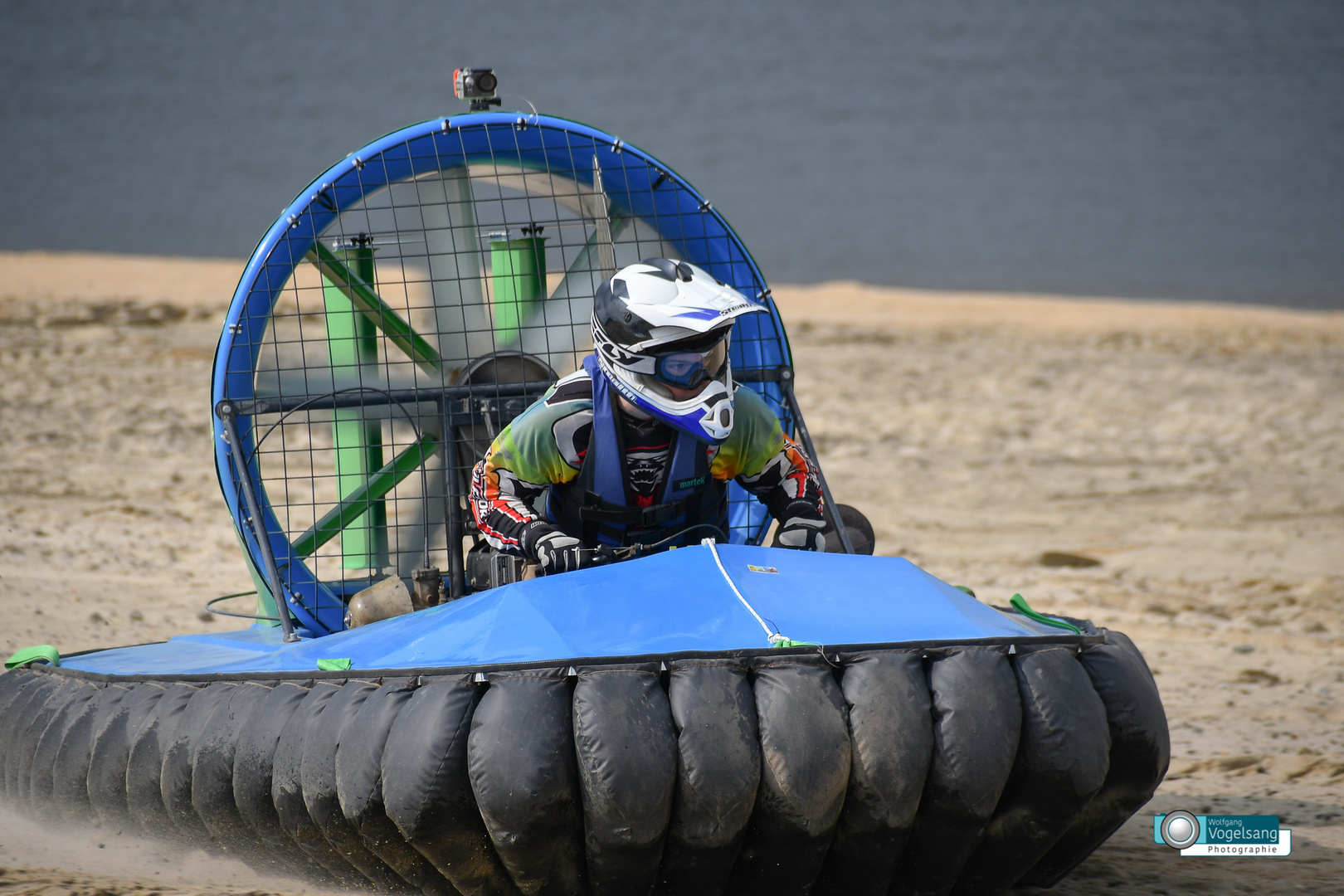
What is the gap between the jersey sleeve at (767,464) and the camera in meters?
2.73

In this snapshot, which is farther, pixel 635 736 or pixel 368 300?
pixel 368 300

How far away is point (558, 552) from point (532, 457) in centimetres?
24

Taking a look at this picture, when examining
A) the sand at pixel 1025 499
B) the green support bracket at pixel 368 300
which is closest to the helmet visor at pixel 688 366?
the green support bracket at pixel 368 300

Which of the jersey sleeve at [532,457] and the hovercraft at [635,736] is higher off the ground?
the jersey sleeve at [532,457]

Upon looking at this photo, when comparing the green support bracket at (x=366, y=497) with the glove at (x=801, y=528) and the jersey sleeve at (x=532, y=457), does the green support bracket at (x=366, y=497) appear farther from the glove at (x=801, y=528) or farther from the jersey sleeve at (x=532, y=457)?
the glove at (x=801, y=528)

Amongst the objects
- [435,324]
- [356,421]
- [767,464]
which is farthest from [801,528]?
[356,421]

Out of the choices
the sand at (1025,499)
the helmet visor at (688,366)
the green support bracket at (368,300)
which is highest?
the green support bracket at (368,300)

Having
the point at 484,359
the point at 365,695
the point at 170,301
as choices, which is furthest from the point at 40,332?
the point at 365,695

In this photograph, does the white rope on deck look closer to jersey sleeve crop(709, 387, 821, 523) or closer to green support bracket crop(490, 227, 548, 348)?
jersey sleeve crop(709, 387, 821, 523)

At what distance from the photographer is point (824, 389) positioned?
26.5ft

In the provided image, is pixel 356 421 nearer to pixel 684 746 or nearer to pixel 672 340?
pixel 672 340

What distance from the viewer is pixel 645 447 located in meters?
2.65

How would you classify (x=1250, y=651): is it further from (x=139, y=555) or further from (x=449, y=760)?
(x=139, y=555)

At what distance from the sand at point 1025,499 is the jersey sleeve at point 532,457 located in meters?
0.82
